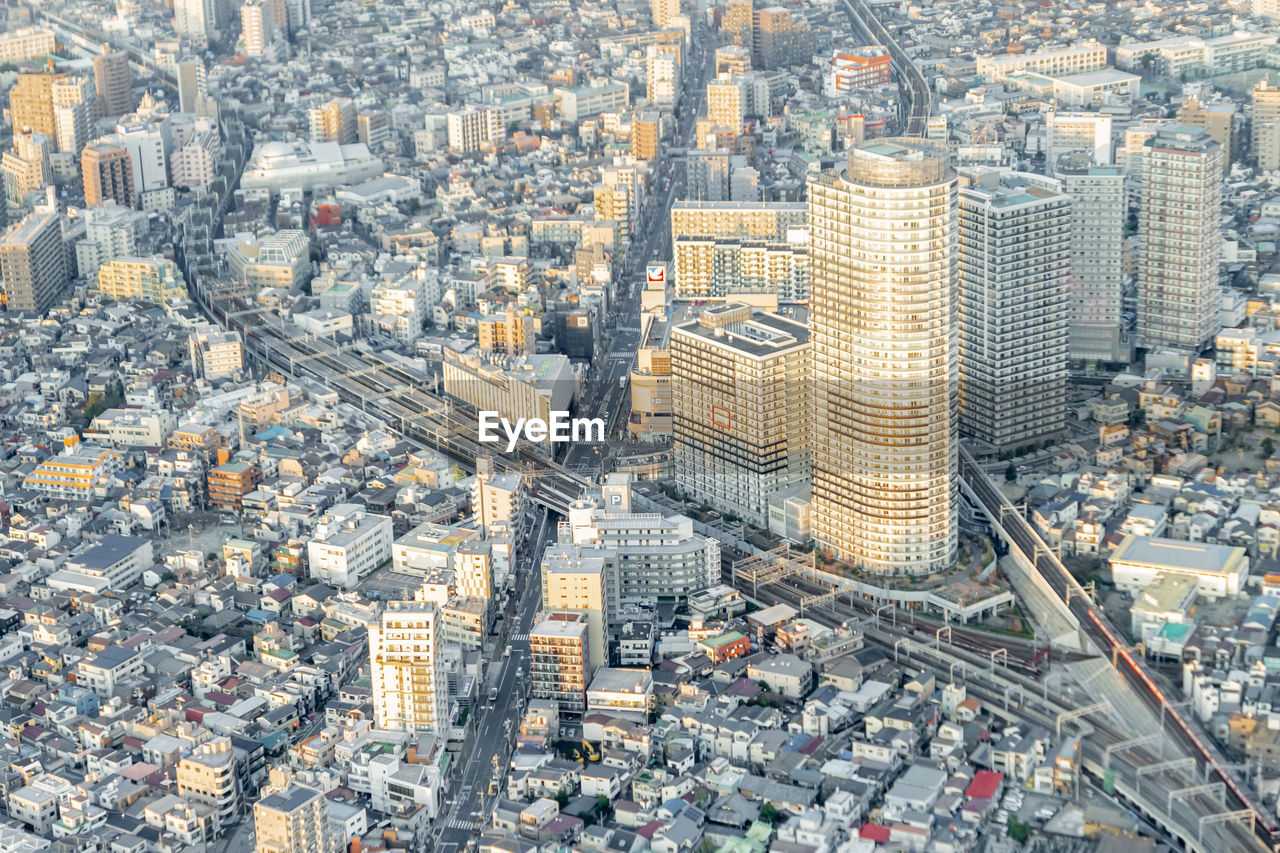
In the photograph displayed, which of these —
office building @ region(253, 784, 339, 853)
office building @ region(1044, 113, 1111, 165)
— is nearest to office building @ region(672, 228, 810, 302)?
office building @ region(1044, 113, 1111, 165)

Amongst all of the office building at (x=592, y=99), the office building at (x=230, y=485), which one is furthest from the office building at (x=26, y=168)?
the office building at (x=230, y=485)

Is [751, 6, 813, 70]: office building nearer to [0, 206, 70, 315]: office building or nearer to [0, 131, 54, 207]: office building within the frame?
[0, 131, 54, 207]: office building

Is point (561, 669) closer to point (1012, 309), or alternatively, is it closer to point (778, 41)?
point (1012, 309)

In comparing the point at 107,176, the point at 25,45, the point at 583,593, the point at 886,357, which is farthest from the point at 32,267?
the point at 25,45

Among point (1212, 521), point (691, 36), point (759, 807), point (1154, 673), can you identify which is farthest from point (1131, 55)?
point (759, 807)

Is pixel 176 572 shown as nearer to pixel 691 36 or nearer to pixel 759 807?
pixel 759 807

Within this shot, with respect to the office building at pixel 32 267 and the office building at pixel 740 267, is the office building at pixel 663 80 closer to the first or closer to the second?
the office building at pixel 740 267
